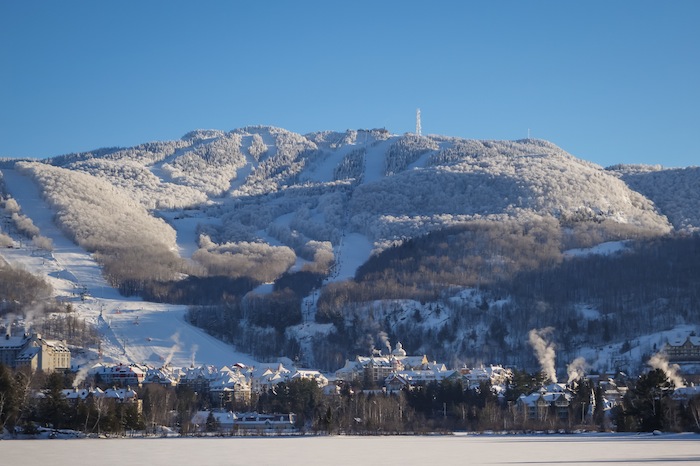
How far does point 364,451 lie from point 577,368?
65227 millimetres

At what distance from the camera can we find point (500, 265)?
523ft

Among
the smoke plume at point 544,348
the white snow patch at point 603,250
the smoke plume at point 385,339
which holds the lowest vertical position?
the smoke plume at point 544,348

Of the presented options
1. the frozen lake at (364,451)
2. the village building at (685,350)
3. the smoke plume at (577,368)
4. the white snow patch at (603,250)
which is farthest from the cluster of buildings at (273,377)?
the white snow patch at (603,250)

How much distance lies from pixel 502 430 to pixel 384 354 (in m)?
53.0

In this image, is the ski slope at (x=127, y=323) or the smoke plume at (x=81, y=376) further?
the ski slope at (x=127, y=323)

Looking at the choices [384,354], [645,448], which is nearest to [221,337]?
[384,354]

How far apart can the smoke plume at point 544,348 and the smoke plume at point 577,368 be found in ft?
4.96

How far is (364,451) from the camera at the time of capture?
187 ft

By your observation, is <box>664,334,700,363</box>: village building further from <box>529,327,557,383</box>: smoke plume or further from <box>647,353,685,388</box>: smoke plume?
<box>529,327,557,383</box>: smoke plume

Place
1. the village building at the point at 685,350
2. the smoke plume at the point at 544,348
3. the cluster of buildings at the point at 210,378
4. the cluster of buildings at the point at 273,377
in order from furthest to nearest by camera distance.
Result: the smoke plume at the point at 544,348 < the village building at the point at 685,350 < the cluster of buildings at the point at 210,378 < the cluster of buildings at the point at 273,377

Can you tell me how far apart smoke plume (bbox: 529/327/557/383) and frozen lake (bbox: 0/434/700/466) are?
4911 centimetres

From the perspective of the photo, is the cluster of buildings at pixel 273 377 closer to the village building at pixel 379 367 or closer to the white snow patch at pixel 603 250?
the village building at pixel 379 367

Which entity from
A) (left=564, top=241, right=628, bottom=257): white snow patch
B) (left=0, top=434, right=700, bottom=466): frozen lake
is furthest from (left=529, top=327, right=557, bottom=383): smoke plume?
(left=0, top=434, right=700, bottom=466): frozen lake

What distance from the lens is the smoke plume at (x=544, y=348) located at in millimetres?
120244
